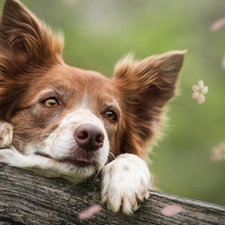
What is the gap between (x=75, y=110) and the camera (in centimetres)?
373

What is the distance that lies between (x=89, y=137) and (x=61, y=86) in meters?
0.74

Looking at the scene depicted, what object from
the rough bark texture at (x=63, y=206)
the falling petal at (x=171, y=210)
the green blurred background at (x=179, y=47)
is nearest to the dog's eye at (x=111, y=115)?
the rough bark texture at (x=63, y=206)

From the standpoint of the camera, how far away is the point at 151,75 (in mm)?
Result: 4480

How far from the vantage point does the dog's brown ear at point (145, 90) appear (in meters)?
4.40

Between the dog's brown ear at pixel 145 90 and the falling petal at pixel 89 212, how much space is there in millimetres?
1608

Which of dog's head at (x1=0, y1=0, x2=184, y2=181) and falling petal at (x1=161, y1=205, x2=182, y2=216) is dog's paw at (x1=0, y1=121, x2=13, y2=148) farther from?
falling petal at (x1=161, y1=205, x2=182, y2=216)

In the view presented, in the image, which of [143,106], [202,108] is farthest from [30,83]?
[202,108]

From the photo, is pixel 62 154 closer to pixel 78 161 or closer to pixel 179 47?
pixel 78 161

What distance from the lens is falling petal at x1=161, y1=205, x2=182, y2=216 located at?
2.67 metres

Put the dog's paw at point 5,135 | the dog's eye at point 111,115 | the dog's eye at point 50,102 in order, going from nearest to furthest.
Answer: the dog's paw at point 5,135
the dog's eye at point 50,102
the dog's eye at point 111,115

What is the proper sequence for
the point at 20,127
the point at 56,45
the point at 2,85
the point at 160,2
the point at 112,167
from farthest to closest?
1. the point at 160,2
2. the point at 56,45
3. the point at 2,85
4. the point at 20,127
5. the point at 112,167

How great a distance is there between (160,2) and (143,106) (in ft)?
13.1

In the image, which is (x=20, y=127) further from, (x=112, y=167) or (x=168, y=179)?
(x=168, y=179)

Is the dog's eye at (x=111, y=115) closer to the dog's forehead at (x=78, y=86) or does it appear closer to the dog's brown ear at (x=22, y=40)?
the dog's forehead at (x=78, y=86)
